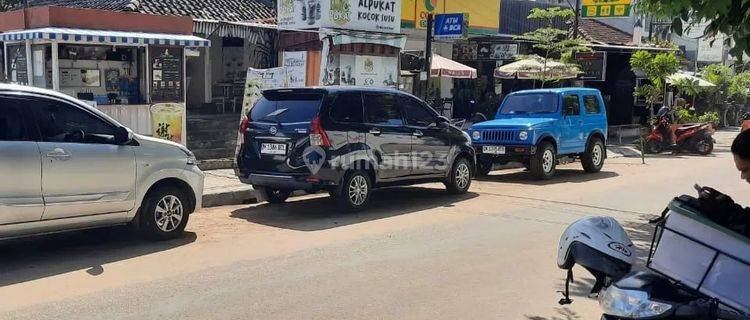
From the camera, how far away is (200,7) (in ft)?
62.6

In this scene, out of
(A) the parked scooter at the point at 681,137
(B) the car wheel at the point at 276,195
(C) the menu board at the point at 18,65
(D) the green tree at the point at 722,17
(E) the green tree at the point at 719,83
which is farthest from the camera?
(E) the green tree at the point at 719,83

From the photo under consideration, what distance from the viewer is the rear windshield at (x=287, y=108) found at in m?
9.13

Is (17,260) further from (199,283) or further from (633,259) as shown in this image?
(633,259)

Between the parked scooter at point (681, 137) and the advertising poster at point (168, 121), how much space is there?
1403 cm

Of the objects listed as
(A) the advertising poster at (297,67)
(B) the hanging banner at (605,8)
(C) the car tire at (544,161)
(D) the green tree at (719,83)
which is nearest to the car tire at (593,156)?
(C) the car tire at (544,161)

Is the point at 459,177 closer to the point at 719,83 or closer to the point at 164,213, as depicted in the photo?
the point at 164,213

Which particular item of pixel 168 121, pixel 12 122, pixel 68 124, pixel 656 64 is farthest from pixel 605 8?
pixel 12 122

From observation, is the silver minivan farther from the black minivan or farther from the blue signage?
the blue signage

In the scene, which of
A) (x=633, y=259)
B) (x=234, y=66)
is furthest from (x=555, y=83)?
(x=633, y=259)

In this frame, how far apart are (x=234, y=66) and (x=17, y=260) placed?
15.5 meters

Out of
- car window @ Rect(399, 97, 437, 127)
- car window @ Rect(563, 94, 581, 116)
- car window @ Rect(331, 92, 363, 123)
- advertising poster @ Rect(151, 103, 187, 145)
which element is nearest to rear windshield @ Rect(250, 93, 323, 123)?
car window @ Rect(331, 92, 363, 123)

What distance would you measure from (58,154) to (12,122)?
19.6 inches

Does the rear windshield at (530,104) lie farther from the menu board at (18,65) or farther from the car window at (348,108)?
the menu board at (18,65)

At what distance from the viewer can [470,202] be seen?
1067 centimetres
